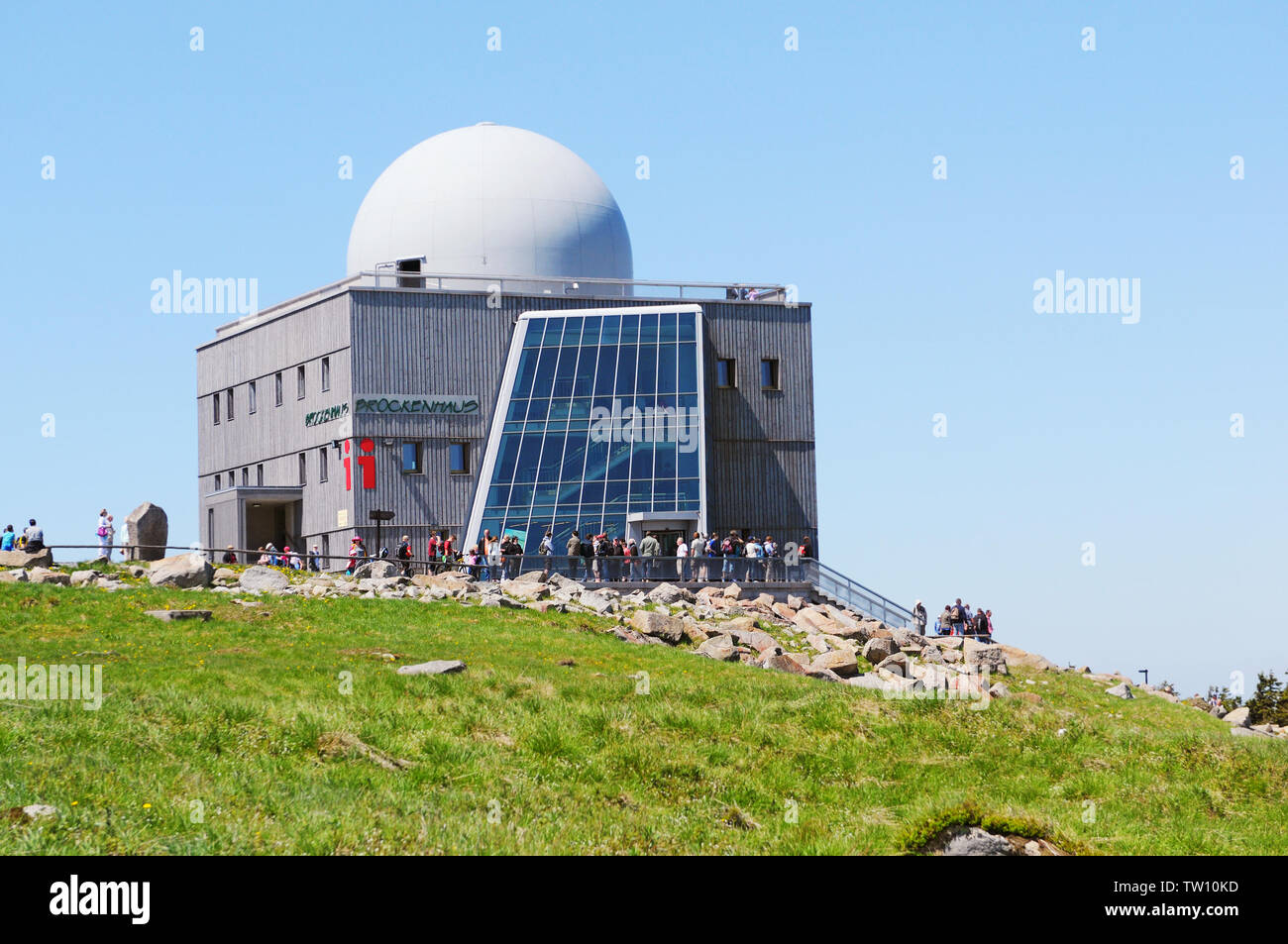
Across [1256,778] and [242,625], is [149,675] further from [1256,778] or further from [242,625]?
[1256,778]

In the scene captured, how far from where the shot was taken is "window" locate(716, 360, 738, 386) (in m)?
58.2

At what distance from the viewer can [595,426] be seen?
5125 centimetres

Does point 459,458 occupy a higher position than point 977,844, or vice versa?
point 459,458

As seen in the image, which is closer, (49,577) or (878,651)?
(49,577)

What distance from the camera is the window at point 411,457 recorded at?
5444 cm

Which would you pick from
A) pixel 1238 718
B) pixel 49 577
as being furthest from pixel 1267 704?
pixel 49 577

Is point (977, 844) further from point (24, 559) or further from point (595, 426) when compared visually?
point (595, 426)

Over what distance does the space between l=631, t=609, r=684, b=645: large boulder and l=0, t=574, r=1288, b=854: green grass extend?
5.88 meters

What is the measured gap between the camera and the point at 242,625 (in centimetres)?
2823

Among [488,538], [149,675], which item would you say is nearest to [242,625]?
[149,675]

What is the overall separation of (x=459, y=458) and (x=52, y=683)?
116 feet

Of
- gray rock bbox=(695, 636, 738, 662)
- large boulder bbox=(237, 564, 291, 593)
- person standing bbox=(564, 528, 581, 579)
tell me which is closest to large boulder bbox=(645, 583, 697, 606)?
person standing bbox=(564, 528, 581, 579)

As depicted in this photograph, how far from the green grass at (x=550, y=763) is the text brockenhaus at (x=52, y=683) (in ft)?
1.03
